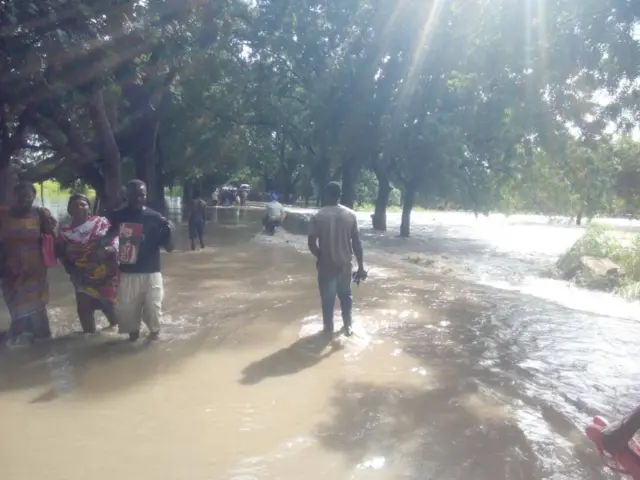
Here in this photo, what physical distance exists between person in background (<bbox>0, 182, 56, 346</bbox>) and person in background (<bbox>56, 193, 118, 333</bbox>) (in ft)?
0.80

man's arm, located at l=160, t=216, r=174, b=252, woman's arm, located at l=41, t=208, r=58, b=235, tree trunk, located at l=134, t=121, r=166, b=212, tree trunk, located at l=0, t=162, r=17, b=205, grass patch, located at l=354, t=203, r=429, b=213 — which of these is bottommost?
grass patch, located at l=354, t=203, r=429, b=213

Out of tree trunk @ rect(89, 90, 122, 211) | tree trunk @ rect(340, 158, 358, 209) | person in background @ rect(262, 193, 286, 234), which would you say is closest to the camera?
tree trunk @ rect(89, 90, 122, 211)

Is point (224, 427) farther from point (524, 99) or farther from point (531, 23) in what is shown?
point (524, 99)

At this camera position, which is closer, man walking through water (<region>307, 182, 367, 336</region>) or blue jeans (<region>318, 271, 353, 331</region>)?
man walking through water (<region>307, 182, 367, 336</region>)

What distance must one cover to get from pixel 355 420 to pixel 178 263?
1065 cm

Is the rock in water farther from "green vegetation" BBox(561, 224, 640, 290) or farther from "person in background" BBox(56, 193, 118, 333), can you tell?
"person in background" BBox(56, 193, 118, 333)

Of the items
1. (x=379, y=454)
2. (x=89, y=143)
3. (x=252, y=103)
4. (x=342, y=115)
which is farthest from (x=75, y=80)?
(x=252, y=103)

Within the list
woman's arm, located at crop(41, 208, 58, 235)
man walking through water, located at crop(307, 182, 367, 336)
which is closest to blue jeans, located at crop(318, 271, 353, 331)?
man walking through water, located at crop(307, 182, 367, 336)

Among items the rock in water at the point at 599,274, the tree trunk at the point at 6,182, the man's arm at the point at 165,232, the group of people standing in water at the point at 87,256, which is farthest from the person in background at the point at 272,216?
the man's arm at the point at 165,232

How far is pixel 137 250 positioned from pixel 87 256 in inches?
25.4

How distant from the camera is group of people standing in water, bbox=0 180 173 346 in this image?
641 cm

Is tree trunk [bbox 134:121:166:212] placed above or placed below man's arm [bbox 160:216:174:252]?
above

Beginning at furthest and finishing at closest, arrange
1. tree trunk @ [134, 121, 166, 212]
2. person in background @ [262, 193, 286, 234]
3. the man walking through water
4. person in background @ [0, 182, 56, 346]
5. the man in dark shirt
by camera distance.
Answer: person in background @ [262, 193, 286, 234]
tree trunk @ [134, 121, 166, 212]
the man walking through water
the man in dark shirt
person in background @ [0, 182, 56, 346]

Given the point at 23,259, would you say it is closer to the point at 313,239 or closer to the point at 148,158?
the point at 313,239
